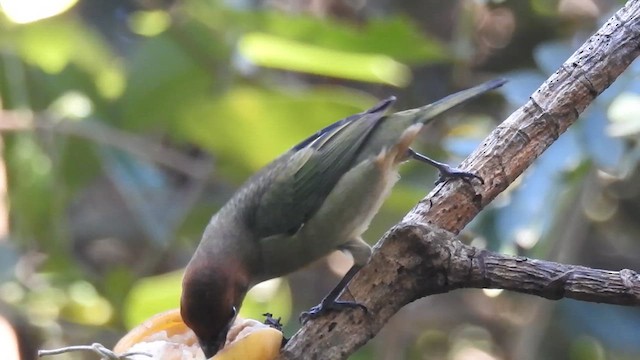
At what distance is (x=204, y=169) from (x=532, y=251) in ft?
3.92

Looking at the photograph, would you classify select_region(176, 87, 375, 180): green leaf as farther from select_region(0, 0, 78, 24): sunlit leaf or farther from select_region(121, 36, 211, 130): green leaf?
select_region(0, 0, 78, 24): sunlit leaf

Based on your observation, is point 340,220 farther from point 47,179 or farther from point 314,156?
point 47,179

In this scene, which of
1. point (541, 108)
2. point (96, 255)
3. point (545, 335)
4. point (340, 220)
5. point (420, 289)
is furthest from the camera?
point (96, 255)

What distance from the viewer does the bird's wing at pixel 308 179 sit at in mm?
1768

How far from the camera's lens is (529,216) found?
2.03m

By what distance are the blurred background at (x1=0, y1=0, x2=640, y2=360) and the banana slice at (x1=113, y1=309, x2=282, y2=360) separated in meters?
0.79

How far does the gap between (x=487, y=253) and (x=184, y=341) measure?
573 mm

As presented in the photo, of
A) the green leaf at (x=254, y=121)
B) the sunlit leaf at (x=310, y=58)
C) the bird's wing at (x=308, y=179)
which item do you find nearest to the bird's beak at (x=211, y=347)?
the bird's wing at (x=308, y=179)

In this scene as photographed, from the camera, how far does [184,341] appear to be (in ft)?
5.08

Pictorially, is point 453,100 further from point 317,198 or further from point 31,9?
point 31,9

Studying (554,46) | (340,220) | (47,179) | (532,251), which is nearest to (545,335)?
(532,251)

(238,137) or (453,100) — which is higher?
(453,100)

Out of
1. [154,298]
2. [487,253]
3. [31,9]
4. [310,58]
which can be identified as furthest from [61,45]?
[487,253]

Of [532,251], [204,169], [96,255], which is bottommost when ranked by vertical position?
[96,255]
